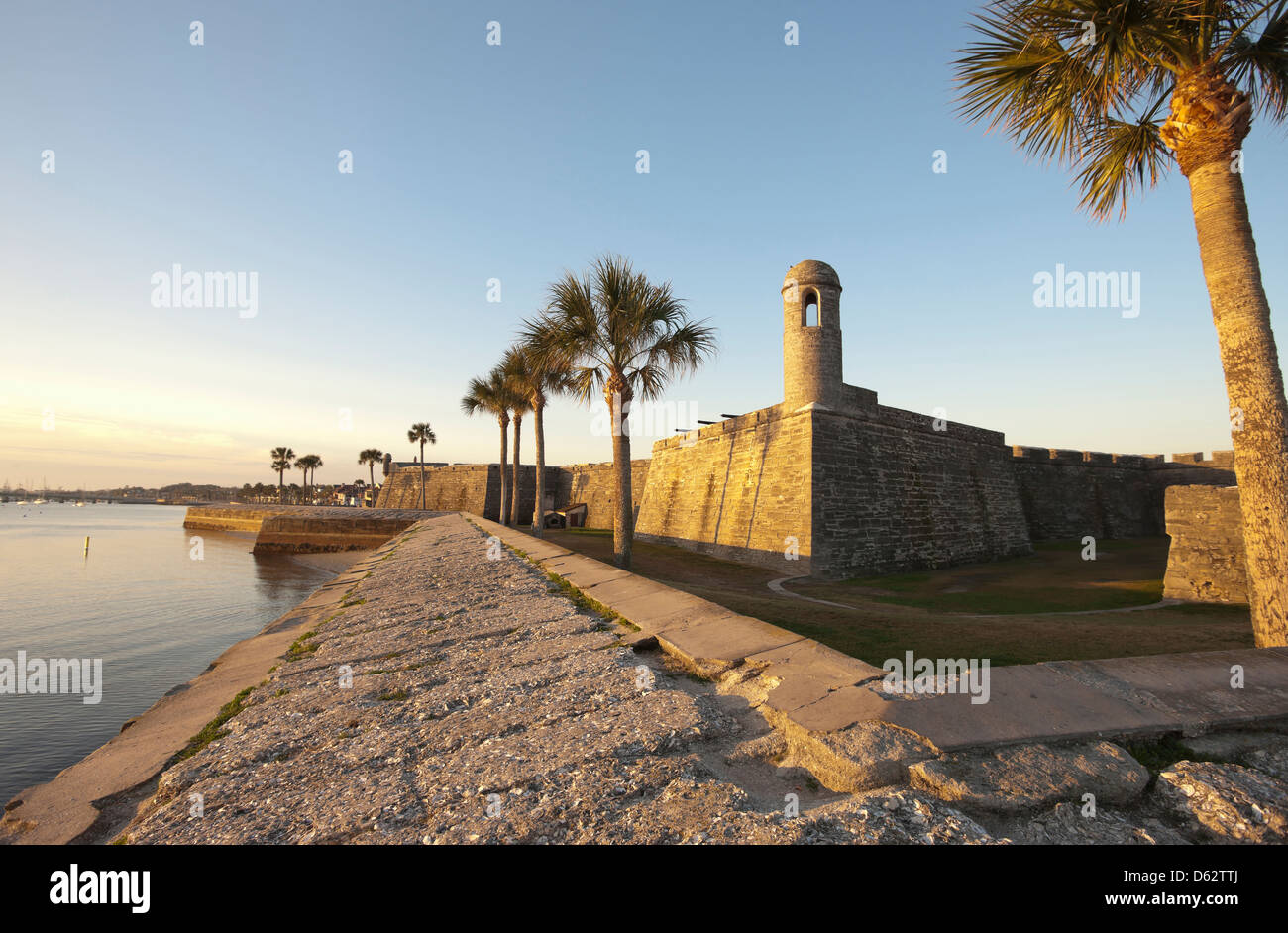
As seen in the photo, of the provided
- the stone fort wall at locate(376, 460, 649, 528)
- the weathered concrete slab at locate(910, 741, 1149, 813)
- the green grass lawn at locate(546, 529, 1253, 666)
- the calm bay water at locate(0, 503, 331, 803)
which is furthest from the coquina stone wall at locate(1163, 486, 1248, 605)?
the stone fort wall at locate(376, 460, 649, 528)

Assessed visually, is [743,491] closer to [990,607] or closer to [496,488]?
[990,607]

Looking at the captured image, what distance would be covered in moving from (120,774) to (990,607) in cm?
1255

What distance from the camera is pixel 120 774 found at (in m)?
3.67

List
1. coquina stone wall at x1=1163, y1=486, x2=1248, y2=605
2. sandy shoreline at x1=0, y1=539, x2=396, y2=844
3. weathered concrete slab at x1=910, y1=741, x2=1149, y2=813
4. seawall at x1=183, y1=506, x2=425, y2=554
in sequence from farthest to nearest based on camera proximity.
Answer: seawall at x1=183, y1=506, x2=425, y2=554 < coquina stone wall at x1=1163, y1=486, x2=1248, y2=605 < sandy shoreline at x1=0, y1=539, x2=396, y2=844 < weathered concrete slab at x1=910, y1=741, x2=1149, y2=813

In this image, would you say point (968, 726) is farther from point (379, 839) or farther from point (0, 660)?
point (0, 660)

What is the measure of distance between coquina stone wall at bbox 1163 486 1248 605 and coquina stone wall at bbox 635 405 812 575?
7.54 metres

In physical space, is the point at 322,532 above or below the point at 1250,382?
below

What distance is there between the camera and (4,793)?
18.2 ft

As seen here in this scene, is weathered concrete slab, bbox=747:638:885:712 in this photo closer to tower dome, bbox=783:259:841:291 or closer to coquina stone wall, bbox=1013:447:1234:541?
tower dome, bbox=783:259:841:291

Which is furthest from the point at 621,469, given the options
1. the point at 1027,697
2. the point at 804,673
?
the point at 1027,697

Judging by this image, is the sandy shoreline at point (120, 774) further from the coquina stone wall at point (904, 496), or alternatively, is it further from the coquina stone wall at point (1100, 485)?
the coquina stone wall at point (1100, 485)

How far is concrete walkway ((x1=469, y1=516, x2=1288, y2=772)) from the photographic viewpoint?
288cm
